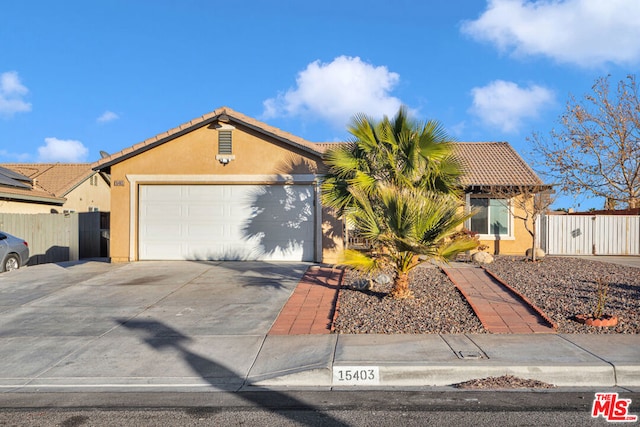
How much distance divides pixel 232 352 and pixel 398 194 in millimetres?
3871

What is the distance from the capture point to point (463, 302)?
30.6 feet

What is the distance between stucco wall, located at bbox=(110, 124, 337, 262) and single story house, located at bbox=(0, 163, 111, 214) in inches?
80.1

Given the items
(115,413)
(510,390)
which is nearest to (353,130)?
(510,390)

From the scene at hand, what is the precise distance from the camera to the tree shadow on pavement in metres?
4.92

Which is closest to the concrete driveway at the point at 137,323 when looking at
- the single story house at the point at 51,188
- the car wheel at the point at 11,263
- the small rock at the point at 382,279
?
the car wheel at the point at 11,263

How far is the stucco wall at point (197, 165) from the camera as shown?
1498 centimetres

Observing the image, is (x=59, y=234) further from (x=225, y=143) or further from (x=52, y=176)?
(x=52, y=176)

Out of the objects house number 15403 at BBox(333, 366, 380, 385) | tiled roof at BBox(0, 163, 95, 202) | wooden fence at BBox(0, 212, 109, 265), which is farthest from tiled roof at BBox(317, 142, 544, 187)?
tiled roof at BBox(0, 163, 95, 202)

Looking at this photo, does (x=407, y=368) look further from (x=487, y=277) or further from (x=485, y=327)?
(x=487, y=277)

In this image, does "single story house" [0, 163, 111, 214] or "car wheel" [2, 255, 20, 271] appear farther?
"single story house" [0, 163, 111, 214]

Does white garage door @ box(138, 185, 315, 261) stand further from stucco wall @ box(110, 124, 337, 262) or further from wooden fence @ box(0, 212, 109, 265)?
wooden fence @ box(0, 212, 109, 265)

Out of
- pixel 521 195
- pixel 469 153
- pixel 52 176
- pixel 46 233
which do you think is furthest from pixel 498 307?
pixel 52 176

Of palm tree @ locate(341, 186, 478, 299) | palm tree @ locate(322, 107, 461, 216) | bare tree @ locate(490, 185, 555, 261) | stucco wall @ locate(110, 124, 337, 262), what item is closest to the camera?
palm tree @ locate(341, 186, 478, 299)

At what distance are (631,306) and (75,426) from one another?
9.07 meters
